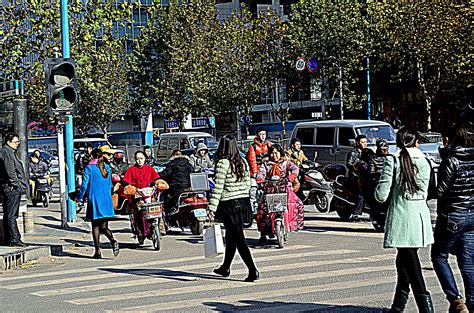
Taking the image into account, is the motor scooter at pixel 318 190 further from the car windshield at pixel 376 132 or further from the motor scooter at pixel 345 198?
the car windshield at pixel 376 132

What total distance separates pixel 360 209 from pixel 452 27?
22491 millimetres

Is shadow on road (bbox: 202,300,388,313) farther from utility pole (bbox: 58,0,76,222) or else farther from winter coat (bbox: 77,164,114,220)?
utility pole (bbox: 58,0,76,222)

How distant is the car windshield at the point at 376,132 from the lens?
25.4 metres

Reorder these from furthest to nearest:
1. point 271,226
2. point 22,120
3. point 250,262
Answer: point 22,120 < point 271,226 < point 250,262

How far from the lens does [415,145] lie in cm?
765

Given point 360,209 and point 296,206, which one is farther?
point 360,209

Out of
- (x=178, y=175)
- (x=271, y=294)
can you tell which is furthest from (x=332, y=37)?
(x=271, y=294)

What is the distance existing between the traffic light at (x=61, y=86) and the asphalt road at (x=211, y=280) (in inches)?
111

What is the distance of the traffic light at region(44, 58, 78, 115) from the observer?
52.9 ft

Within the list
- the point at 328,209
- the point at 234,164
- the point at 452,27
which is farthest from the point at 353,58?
the point at 234,164

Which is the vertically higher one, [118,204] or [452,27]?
[452,27]

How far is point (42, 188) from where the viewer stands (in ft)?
82.9

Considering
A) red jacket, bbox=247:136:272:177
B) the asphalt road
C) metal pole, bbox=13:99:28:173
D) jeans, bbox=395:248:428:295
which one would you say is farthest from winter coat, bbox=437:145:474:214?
metal pole, bbox=13:99:28:173

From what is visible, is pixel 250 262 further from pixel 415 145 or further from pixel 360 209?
pixel 360 209
